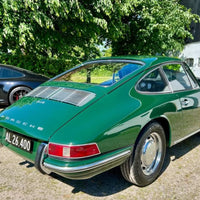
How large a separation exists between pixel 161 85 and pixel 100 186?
1.46 meters

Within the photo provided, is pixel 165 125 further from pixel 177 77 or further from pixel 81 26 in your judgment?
pixel 81 26

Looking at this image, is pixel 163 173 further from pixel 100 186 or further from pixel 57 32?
pixel 57 32

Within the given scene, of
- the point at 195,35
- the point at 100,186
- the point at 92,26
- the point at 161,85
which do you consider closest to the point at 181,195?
the point at 100,186

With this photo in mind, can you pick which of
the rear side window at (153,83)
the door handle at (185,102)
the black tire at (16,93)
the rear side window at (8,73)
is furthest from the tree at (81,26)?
the door handle at (185,102)

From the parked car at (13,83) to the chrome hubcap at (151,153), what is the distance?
424cm

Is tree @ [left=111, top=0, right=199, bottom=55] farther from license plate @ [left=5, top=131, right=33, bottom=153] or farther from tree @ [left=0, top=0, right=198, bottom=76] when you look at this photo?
license plate @ [left=5, top=131, right=33, bottom=153]

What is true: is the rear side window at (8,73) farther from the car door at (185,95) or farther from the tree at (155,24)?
the tree at (155,24)

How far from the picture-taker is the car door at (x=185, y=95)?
281 cm

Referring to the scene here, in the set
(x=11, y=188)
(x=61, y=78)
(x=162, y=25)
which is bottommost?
(x=11, y=188)

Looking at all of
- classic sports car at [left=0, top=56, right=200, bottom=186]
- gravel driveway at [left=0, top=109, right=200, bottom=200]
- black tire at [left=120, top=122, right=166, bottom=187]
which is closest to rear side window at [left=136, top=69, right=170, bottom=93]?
classic sports car at [left=0, top=56, right=200, bottom=186]

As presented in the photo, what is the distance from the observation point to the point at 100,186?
2.42 meters

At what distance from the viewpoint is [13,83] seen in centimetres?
562

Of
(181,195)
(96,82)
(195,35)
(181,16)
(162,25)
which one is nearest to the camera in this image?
(181,195)

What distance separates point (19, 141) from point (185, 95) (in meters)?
2.21
